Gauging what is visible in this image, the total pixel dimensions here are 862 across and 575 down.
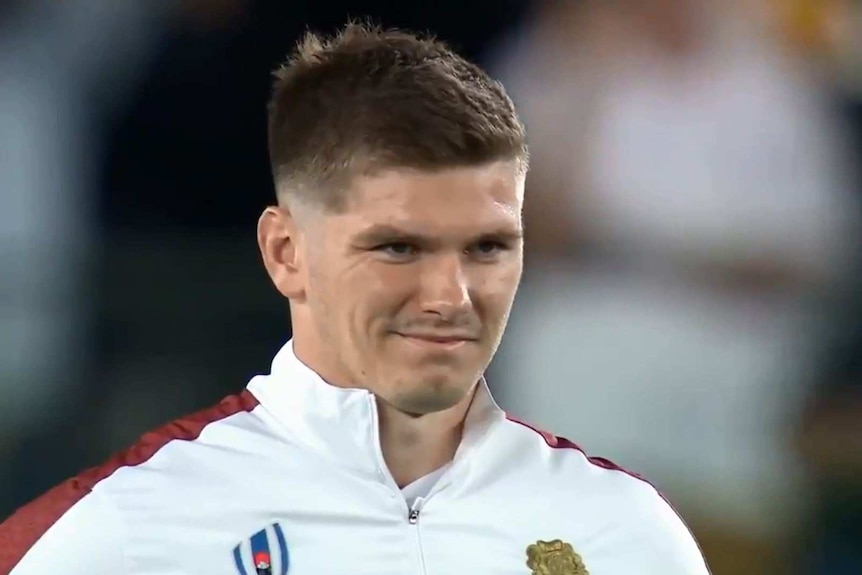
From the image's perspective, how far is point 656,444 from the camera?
162cm

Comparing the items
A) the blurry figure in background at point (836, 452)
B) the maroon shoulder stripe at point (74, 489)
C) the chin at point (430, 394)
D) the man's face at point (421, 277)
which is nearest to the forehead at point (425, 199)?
the man's face at point (421, 277)

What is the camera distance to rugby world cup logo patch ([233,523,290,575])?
104 centimetres

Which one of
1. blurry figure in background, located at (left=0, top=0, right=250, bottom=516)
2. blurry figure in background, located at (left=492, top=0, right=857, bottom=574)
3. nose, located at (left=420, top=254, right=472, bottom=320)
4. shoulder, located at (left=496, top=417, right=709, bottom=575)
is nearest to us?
nose, located at (left=420, top=254, right=472, bottom=320)

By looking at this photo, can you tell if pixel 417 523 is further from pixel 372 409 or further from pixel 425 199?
pixel 425 199

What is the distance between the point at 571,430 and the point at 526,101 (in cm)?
43

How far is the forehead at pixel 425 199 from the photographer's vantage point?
1.02m

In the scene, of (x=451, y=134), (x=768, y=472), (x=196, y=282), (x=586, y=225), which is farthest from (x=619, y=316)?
(x=451, y=134)

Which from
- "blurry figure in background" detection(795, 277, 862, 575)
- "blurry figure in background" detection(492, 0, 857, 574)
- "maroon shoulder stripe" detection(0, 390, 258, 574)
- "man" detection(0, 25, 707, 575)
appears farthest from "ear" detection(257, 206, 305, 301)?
"blurry figure in background" detection(795, 277, 862, 575)

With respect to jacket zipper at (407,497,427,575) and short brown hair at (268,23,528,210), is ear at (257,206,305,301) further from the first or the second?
jacket zipper at (407,497,427,575)

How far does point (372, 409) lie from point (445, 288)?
0.13m

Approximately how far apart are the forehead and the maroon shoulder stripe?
0.80ft

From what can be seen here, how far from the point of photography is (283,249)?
112cm

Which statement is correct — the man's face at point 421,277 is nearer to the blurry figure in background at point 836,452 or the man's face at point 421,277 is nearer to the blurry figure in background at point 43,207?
the blurry figure in background at point 43,207

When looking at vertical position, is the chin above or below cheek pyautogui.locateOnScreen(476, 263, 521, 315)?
below
